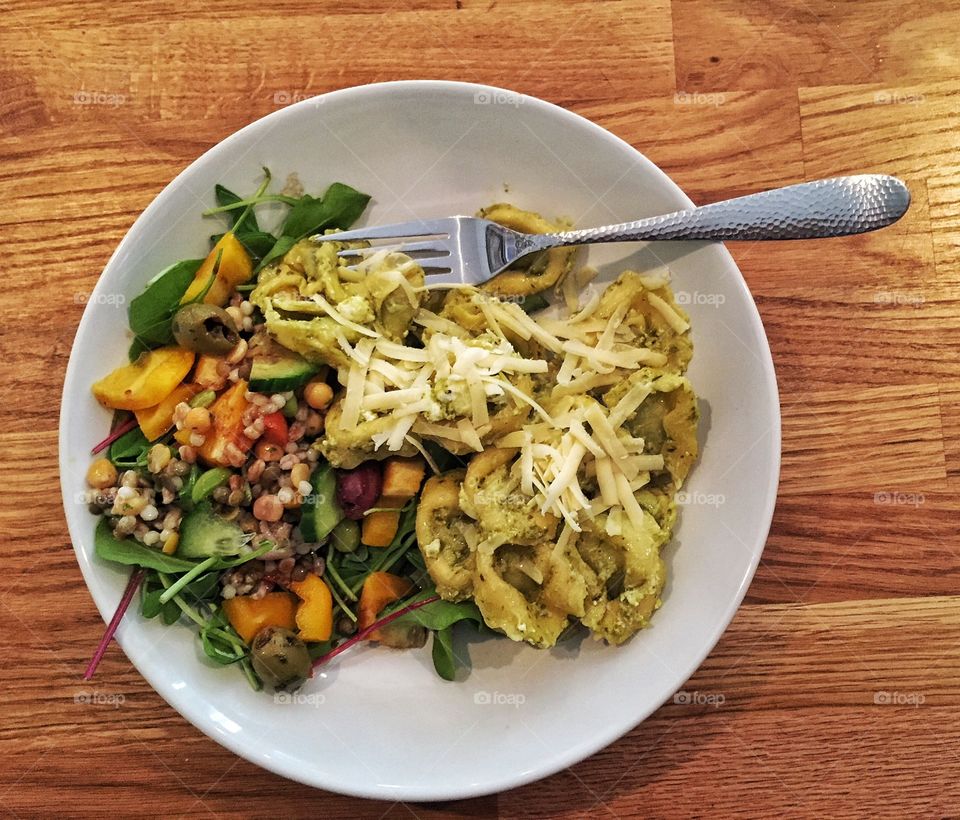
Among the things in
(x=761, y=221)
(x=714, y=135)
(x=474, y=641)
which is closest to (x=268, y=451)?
(x=474, y=641)

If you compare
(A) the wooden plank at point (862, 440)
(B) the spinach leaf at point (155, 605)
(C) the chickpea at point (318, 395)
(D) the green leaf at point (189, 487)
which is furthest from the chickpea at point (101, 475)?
(A) the wooden plank at point (862, 440)

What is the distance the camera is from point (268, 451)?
2623mm

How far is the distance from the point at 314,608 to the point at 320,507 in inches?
13.3

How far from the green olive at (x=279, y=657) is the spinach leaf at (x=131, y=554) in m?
0.32

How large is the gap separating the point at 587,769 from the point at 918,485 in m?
1.54

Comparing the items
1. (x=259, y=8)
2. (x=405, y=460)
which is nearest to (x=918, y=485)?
(x=405, y=460)

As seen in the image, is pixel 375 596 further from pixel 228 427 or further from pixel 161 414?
pixel 161 414

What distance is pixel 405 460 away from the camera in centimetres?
268

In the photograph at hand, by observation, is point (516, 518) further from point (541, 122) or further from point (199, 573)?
point (541, 122)

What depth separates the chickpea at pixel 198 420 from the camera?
2553 mm

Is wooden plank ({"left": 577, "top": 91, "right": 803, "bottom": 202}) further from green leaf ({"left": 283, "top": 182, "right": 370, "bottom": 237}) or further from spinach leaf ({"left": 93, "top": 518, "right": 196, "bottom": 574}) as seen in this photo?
spinach leaf ({"left": 93, "top": 518, "right": 196, "bottom": 574})

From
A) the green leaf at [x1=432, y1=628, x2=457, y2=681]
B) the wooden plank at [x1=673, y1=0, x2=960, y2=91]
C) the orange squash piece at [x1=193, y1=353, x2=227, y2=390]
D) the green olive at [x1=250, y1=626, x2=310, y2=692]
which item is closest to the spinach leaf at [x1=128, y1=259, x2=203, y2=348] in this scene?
the orange squash piece at [x1=193, y1=353, x2=227, y2=390]

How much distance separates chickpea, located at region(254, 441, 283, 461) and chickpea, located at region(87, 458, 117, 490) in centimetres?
44

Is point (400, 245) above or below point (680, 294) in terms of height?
above
